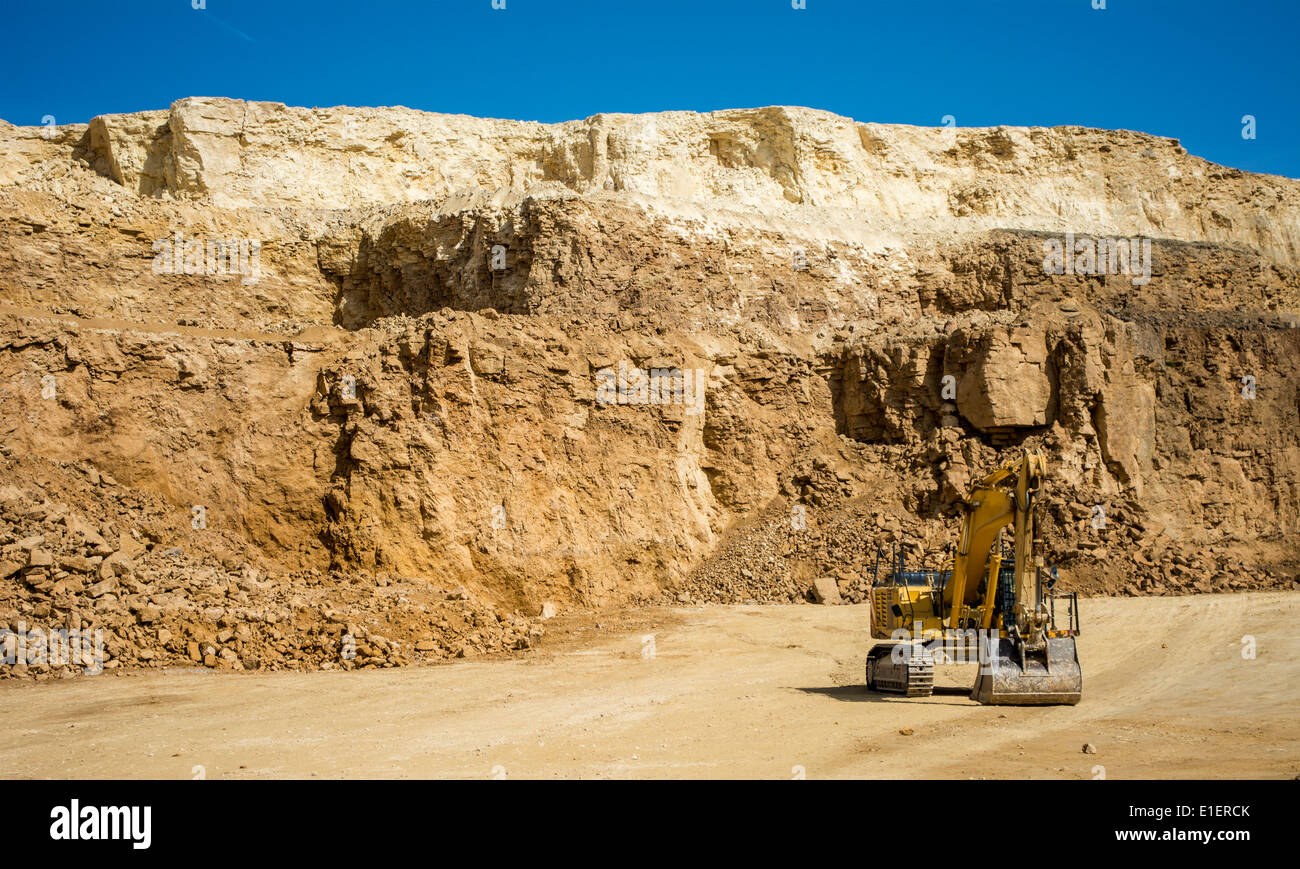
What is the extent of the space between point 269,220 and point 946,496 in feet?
65.4

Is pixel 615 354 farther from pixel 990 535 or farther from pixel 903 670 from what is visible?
pixel 990 535

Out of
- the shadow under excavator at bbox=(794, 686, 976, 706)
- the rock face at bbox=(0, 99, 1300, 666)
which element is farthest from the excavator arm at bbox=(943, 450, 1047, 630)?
the rock face at bbox=(0, 99, 1300, 666)

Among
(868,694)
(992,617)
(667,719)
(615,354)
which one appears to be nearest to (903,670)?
(868,694)

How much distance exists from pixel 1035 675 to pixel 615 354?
1405cm

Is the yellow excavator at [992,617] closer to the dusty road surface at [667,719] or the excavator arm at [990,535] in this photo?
the excavator arm at [990,535]

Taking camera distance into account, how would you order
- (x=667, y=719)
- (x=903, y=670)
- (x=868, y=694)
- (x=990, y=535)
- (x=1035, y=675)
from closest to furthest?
1. (x=667, y=719)
2. (x=1035, y=675)
3. (x=990, y=535)
4. (x=903, y=670)
5. (x=868, y=694)

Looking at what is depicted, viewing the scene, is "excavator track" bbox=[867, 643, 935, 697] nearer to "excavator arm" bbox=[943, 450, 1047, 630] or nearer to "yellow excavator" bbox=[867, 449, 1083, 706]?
"yellow excavator" bbox=[867, 449, 1083, 706]

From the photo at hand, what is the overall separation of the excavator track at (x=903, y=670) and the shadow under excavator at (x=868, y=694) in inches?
4.4

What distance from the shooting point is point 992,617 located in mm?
12969

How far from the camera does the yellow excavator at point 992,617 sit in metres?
12.2

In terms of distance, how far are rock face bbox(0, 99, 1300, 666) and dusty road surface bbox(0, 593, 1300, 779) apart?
214 cm

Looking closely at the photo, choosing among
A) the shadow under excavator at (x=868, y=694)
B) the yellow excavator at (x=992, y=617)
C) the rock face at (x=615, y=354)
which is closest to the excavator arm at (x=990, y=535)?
the yellow excavator at (x=992, y=617)

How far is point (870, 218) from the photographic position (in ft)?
116
